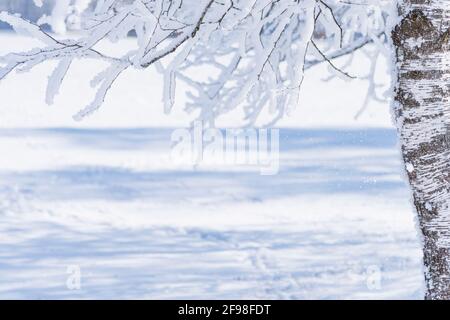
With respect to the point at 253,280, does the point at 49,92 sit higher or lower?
higher

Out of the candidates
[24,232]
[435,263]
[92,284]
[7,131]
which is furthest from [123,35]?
[7,131]

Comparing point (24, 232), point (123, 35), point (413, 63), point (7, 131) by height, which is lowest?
point (24, 232)

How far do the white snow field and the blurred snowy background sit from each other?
0.02m

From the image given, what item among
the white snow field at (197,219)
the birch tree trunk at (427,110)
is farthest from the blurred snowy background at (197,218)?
the birch tree trunk at (427,110)

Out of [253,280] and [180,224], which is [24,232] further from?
[253,280]

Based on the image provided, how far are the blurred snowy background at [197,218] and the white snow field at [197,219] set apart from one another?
2 centimetres

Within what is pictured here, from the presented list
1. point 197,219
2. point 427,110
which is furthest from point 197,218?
point 427,110

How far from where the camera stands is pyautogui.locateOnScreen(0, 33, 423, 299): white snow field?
6.55 meters

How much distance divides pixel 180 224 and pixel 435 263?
549 cm

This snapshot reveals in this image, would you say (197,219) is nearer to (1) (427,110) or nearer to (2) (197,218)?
(2) (197,218)

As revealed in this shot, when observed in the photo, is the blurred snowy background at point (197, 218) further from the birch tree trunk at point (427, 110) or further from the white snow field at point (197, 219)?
the birch tree trunk at point (427, 110)

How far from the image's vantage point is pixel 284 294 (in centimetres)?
632

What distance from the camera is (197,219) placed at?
29.0ft

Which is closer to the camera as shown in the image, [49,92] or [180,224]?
[49,92]
